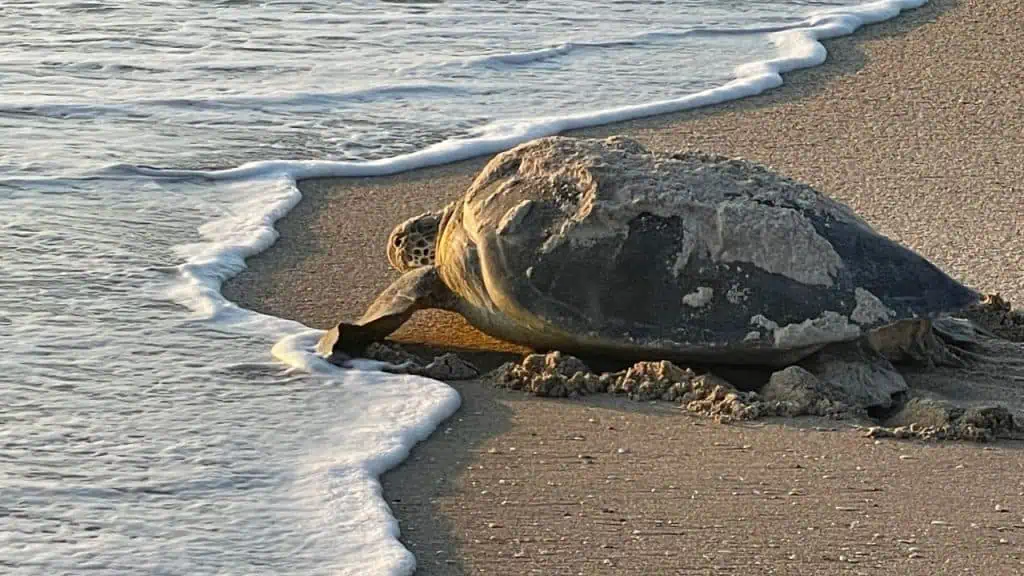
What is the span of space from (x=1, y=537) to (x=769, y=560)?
145 cm

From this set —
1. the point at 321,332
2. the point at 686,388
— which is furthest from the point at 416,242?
the point at 686,388

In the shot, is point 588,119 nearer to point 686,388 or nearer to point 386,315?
point 386,315

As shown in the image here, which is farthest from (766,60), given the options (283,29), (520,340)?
(520,340)

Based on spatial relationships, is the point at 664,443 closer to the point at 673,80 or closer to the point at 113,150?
the point at 113,150

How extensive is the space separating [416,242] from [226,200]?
1.26 metres

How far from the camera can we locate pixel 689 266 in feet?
13.0

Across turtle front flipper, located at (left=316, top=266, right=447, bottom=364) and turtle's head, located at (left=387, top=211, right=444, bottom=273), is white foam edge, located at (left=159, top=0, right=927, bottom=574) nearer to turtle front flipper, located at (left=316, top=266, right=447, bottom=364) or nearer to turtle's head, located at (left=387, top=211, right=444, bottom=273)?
turtle front flipper, located at (left=316, top=266, right=447, bottom=364)

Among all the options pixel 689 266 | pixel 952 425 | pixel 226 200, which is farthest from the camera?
pixel 226 200

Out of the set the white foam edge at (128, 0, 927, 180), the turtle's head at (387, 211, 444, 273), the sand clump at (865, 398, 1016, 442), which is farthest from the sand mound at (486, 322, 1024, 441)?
the white foam edge at (128, 0, 927, 180)

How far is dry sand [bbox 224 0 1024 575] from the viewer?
121 inches

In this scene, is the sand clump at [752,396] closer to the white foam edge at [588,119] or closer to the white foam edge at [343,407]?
the white foam edge at [343,407]

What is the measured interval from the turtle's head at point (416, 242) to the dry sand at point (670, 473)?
0.58 ft

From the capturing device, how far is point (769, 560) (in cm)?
305

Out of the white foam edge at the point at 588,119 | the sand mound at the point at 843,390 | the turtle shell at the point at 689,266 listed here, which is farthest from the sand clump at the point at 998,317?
the white foam edge at the point at 588,119
